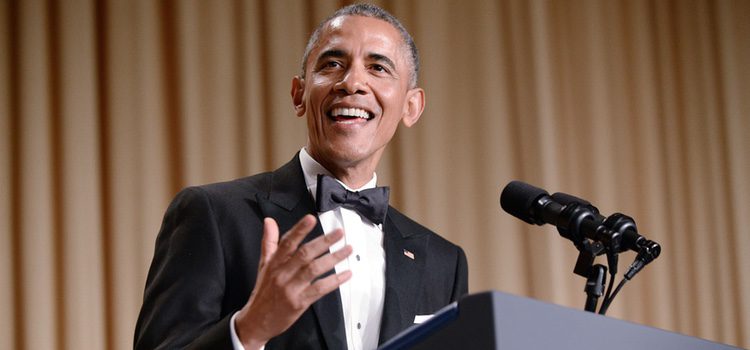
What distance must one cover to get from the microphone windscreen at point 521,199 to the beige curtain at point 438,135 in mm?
1908

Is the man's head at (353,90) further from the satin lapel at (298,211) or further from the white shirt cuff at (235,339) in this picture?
the white shirt cuff at (235,339)

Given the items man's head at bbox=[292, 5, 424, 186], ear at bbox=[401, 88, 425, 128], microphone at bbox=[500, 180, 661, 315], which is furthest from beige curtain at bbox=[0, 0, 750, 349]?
microphone at bbox=[500, 180, 661, 315]

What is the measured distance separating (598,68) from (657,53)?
0.27m

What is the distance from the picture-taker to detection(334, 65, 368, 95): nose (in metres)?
2.12

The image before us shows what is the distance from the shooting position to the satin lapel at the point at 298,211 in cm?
186

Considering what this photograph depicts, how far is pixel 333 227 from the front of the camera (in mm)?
2131

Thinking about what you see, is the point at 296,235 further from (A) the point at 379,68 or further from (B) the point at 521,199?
(A) the point at 379,68

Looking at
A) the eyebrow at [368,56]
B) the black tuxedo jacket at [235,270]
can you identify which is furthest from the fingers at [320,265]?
the eyebrow at [368,56]

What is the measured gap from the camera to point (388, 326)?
1.95 m

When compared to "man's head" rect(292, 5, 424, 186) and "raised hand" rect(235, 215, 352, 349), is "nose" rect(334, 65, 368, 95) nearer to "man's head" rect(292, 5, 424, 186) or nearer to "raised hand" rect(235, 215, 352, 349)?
"man's head" rect(292, 5, 424, 186)

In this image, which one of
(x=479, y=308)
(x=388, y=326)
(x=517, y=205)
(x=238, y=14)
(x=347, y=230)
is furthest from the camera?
(x=238, y=14)

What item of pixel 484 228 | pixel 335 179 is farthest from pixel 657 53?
pixel 335 179

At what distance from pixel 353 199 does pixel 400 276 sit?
19 centimetres

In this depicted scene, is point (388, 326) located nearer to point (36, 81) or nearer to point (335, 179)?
point (335, 179)
